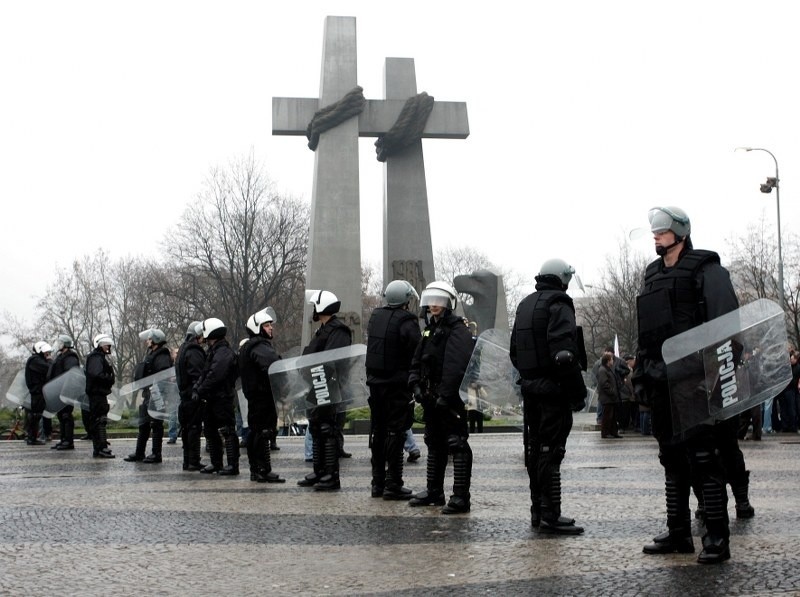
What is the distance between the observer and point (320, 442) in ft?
38.9

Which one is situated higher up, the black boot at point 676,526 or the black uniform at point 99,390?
the black uniform at point 99,390

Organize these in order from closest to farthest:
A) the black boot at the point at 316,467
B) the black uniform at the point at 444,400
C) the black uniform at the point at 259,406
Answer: the black uniform at the point at 444,400, the black boot at the point at 316,467, the black uniform at the point at 259,406

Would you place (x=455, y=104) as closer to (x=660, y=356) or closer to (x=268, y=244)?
(x=268, y=244)

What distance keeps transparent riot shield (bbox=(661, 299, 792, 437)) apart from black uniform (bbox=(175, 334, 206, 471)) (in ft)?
30.2

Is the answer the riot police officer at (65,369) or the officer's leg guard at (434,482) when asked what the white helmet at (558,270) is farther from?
the riot police officer at (65,369)

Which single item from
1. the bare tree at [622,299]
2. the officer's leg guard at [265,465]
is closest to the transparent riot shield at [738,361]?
the officer's leg guard at [265,465]

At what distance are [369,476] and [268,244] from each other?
37572 millimetres

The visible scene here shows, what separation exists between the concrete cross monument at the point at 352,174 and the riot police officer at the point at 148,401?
48.4 feet

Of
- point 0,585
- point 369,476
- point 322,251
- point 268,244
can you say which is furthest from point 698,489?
point 268,244

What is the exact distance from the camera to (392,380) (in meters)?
10.6

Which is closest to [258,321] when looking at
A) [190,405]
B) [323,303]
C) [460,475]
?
[323,303]

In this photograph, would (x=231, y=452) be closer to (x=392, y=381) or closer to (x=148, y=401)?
(x=148, y=401)

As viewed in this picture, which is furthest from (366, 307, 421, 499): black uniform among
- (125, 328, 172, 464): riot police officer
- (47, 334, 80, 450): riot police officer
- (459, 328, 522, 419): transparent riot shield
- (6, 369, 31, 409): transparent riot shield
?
(6, 369, 31, 409): transparent riot shield

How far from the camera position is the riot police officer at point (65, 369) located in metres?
20.3
